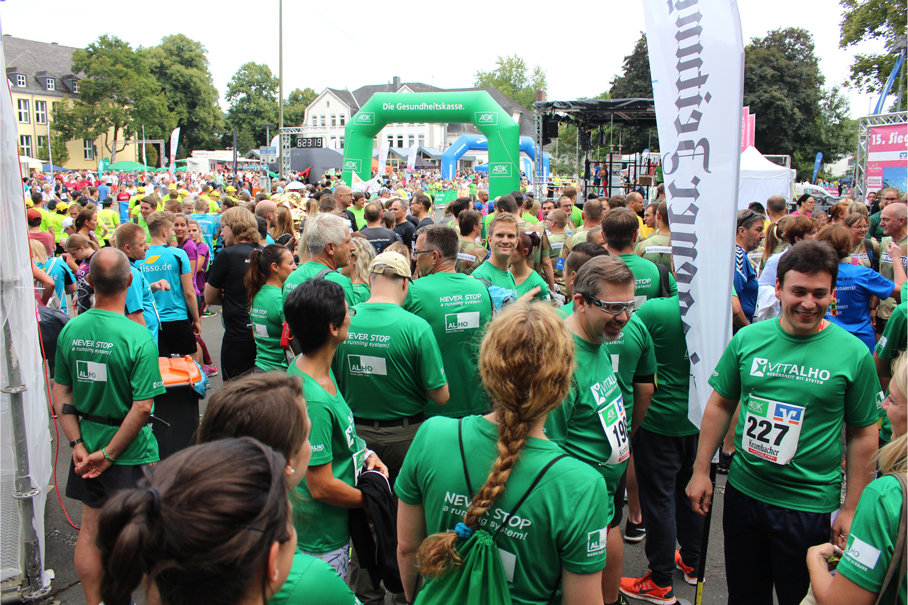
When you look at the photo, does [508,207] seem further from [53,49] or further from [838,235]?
[53,49]

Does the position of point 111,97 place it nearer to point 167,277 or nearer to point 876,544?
point 167,277

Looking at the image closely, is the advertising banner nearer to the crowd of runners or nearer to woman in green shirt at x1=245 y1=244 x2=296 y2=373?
the crowd of runners

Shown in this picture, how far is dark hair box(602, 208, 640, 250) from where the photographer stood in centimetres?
410

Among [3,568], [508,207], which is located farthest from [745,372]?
[508,207]

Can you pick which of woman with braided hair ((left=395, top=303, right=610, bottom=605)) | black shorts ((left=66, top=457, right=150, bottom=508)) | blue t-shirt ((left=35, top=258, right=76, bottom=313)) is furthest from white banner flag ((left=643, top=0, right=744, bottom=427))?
blue t-shirt ((left=35, top=258, right=76, bottom=313))

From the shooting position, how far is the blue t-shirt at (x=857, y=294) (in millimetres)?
4516

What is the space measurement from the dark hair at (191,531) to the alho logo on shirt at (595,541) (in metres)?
0.82

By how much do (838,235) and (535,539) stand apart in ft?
12.3

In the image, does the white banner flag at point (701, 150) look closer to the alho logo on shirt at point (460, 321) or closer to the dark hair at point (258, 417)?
the alho logo on shirt at point (460, 321)

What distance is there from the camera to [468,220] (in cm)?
560

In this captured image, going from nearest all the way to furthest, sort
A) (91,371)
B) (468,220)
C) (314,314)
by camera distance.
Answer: (314,314)
(91,371)
(468,220)

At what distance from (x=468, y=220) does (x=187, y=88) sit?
2788 inches

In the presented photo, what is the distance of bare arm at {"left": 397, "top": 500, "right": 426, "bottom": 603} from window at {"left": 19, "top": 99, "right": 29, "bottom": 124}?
7175 cm

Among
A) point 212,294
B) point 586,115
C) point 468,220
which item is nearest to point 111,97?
Result: point 586,115
